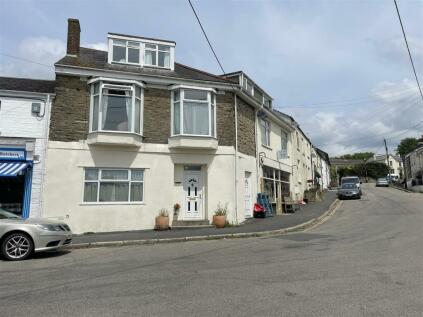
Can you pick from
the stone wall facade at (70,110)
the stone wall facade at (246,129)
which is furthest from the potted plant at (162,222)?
the stone wall facade at (246,129)

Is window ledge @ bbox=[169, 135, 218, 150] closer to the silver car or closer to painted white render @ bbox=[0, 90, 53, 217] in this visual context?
painted white render @ bbox=[0, 90, 53, 217]

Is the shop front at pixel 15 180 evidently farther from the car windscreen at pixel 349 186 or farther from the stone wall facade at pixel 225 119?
the car windscreen at pixel 349 186

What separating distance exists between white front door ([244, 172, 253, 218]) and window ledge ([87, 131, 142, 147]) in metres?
6.62

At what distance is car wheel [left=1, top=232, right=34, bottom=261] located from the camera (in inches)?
391

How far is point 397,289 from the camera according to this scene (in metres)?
6.09

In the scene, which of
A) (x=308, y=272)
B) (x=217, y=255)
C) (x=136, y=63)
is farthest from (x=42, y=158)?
(x=308, y=272)

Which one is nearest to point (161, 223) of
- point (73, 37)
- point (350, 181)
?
point (73, 37)

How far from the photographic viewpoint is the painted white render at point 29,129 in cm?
1555

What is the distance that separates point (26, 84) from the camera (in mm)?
17953

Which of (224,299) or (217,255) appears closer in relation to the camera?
(224,299)

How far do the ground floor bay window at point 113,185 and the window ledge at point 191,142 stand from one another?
78.4 inches

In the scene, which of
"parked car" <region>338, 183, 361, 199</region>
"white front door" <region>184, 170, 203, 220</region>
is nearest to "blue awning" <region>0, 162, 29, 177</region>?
"white front door" <region>184, 170, 203, 220</region>

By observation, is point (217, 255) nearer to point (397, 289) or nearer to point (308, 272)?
point (308, 272)

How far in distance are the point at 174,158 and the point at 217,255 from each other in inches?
327
